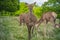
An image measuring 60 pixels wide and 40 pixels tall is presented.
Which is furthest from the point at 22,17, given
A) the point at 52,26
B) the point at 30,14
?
the point at 52,26

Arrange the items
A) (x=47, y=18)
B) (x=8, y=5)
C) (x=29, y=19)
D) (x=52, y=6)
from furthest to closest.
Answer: (x=8, y=5)
(x=52, y=6)
(x=47, y=18)
(x=29, y=19)

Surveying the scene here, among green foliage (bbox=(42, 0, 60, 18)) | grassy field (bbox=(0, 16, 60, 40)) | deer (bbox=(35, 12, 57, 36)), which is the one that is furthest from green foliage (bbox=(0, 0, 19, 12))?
deer (bbox=(35, 12, 57, 36))

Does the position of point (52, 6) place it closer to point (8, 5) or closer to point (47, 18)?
point (47, 18)

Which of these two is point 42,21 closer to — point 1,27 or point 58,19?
point 58,19

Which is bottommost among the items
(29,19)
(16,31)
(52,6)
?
(16,31)

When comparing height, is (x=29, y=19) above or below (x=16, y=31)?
above

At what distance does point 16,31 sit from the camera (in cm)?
564

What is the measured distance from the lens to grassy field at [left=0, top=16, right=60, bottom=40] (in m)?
5.62

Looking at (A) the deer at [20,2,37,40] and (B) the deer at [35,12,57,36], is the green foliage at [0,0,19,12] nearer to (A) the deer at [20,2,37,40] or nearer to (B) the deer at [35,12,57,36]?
(A) the deer at [20,2,37,40]

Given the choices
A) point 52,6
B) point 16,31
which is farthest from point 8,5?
point 52,6

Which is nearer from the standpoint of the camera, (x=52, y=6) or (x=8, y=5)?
(x=52, y=6)

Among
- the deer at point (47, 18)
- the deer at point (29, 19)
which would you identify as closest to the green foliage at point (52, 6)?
the deer at point (47, 18)

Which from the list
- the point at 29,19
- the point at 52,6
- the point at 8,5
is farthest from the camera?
the point at 8,5

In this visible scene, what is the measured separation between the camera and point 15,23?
5684mm
